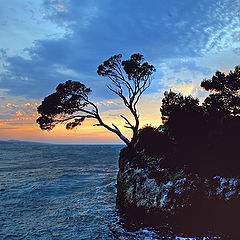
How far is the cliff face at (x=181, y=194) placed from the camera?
471 inches

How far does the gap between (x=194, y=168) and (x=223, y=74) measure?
54.1 ft

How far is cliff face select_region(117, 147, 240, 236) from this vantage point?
12.0 meters

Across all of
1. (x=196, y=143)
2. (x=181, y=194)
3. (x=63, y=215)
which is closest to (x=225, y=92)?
(x=196, y=143)

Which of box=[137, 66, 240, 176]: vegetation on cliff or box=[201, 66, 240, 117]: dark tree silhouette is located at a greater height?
box=[201, 66, 240, 117]: dark tree silhouette

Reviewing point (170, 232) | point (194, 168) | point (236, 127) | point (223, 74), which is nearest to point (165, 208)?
point (170, 232)

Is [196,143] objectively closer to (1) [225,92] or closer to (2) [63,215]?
(2) [63,215]

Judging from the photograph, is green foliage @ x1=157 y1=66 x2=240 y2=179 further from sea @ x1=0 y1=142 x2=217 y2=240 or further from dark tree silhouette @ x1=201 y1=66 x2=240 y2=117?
dark tree silhouette @ x1=201 y1=66 x2=240 y2=117

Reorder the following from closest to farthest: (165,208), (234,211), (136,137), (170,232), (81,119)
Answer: (234,211) < (170,232) < (165,208) < (136,137) < (81,119)

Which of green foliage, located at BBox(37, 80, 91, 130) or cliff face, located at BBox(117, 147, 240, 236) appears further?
green foliage, located at BBox(37, 80, 91, 130)

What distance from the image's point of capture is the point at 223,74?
88.3ft

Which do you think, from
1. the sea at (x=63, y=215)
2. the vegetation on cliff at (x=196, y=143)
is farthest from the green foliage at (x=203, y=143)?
the sea at (x=63, y=215)

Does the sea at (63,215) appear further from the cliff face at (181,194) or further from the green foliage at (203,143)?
Answer: the green foliage at (203,143)

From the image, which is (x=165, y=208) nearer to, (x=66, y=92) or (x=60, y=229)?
(x=60, y=229)

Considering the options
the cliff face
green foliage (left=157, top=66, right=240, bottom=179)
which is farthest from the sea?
green foliage (left=157, top=66, right=240, bottom=179)
